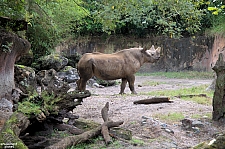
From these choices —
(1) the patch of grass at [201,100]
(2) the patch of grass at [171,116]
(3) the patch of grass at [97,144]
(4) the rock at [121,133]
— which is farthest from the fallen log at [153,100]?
(3) the patch of grass at [97,144]

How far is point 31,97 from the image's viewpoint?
16.5 feet

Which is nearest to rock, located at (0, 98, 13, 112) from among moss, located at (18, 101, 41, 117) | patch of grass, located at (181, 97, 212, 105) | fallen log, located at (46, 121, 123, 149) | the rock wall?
moss, located at (18, 101, 41, 117)

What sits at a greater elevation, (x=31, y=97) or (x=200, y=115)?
(x=31, y=97)

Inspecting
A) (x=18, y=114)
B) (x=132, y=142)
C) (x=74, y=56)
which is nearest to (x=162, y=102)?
(x=132, y=142)

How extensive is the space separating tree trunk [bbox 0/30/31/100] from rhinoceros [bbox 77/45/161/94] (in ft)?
11.4

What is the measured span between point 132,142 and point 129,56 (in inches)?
275

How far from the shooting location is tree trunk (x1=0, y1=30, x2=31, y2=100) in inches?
269

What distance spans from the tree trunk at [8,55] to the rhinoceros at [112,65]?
349 centimetres

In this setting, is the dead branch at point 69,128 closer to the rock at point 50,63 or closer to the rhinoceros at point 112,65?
the rhinoceros at point 112,65

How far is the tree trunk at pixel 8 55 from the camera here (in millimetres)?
6832

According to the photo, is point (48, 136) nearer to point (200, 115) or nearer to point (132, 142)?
point (132, 142)

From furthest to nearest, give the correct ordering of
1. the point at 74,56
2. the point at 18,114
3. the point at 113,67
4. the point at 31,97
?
the point at 74,56 < the point at 113,67 < the point at 31,97 < the point at 18,114

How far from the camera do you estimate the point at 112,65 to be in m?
11.6

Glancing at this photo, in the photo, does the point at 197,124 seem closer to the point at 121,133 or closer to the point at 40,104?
the point at 121,133
